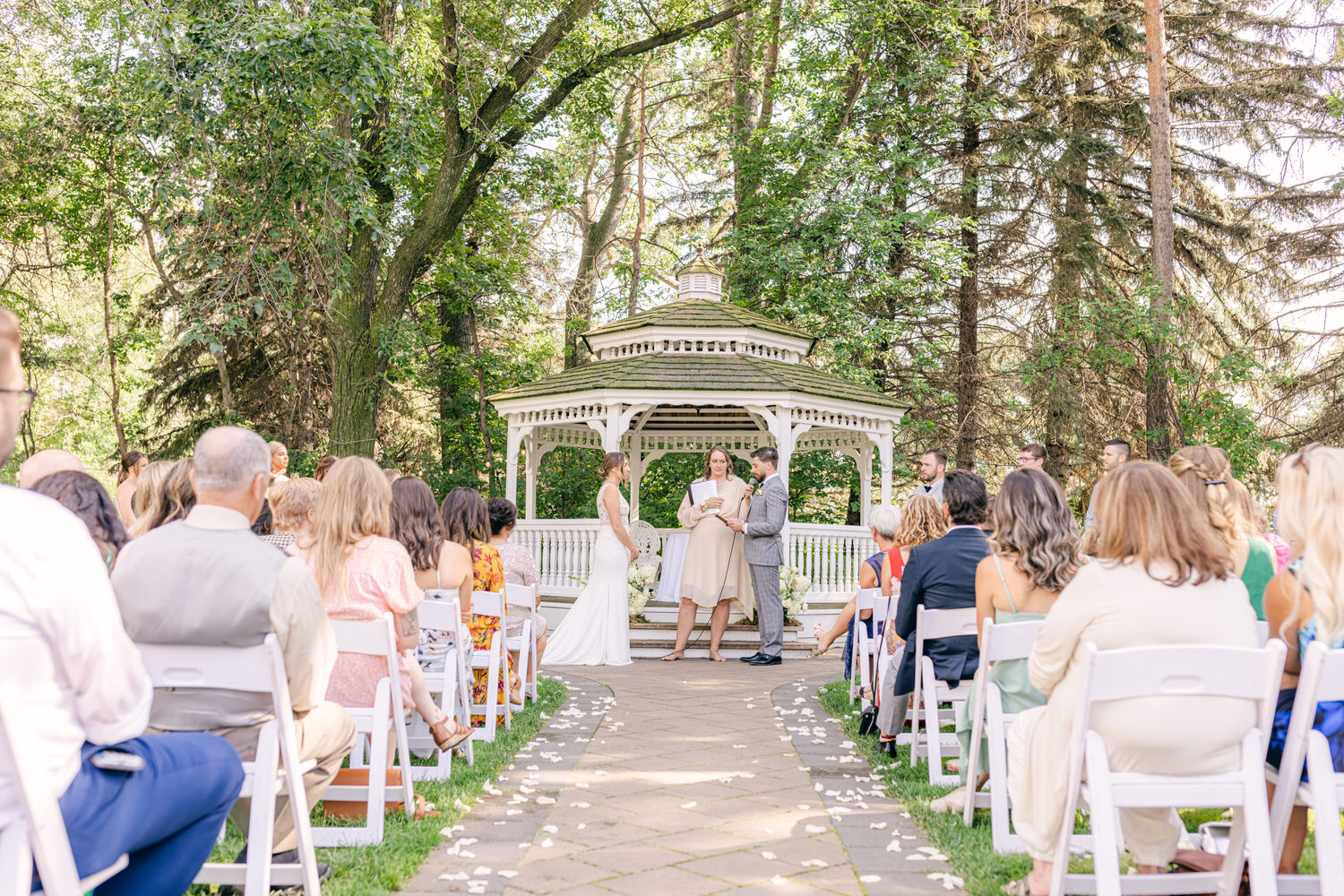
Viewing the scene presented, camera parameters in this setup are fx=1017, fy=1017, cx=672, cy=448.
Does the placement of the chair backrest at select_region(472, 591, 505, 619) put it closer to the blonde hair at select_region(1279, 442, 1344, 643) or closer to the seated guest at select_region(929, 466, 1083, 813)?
the seated guest at select_region(929, 466, 1083, 813)

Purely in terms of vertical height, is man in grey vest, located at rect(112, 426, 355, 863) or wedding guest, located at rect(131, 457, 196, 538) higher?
wedding guest, located at rect(131, 457, 196, 538)

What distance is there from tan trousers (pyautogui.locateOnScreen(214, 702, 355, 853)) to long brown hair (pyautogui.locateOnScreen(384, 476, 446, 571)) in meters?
1.90

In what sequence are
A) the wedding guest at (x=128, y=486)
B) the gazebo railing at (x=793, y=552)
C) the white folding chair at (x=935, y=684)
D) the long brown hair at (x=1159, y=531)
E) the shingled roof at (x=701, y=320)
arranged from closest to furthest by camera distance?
the long brown hair at (x=1159, y=531)
the white folding chair at (x=935, y=684)
the wedding guest at (x=128, y=486)
the gazebo railing at (x=793, y=552)
the shingled roof at (x=701, y=320)

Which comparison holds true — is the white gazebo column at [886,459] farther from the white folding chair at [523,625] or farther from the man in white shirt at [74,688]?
the man in white shirt at [74,688]

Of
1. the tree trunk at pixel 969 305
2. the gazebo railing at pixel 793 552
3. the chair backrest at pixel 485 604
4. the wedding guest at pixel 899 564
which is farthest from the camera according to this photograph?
the tree trunk at pixel 969 305

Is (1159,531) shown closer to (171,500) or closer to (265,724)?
(265,724)

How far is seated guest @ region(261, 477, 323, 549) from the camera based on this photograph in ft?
17.3

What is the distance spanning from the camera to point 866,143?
17.4m

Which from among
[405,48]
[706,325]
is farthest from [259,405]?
[706,325]

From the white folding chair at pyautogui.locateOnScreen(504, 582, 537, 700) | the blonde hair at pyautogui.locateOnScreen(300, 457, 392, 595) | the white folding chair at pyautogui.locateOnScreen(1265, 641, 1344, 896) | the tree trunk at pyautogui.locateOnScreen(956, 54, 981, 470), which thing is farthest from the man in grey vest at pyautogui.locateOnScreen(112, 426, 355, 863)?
the tree trunk at pyautogui.locateOnScreen(956, 54, 981, 470)

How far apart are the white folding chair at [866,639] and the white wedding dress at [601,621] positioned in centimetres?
347

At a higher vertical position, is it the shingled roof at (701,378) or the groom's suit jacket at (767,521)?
the shingled roof at (701,378)

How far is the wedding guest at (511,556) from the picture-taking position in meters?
7.32

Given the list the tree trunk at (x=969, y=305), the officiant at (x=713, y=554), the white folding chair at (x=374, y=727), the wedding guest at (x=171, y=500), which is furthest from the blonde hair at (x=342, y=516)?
the tree trunk at (x=969, y=305)
